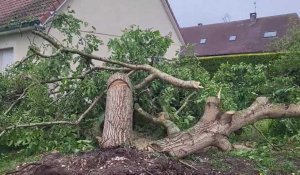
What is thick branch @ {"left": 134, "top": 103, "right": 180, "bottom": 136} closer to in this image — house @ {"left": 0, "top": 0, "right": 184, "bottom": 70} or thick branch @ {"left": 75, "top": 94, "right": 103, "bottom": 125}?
thick branch @ {"left": 75, "top": 94, "right": 103, "bottom": 125}

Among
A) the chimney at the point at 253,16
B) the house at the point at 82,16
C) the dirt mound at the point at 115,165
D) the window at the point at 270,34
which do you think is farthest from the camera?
the chimney at the point at 253,16

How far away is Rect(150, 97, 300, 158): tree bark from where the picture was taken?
509cm

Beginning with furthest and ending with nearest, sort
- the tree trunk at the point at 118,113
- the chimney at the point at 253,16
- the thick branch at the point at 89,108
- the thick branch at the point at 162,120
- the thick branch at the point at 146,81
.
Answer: the chimney at the point at 253,16, the thick branch at the point at 146,81, the thick branch at the point at 89,108, the thick branch at the point at 162,120, the tree trunk at the point at 118,113

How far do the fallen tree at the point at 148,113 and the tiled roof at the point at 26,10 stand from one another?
4.66 m

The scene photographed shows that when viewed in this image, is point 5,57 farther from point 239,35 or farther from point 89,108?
point 239,35

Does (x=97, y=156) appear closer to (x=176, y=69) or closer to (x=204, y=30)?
(x=176, y=69)

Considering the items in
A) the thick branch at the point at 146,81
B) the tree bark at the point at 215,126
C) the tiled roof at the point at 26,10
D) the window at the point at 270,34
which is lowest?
the tree bark at the point at 215,126

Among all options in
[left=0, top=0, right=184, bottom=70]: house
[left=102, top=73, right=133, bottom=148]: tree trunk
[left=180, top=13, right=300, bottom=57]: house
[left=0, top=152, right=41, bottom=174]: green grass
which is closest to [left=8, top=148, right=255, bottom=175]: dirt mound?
[left=102, top=73, right=133, bottom=148]: tree trunk

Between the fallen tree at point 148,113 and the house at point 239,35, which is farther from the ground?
the house at point 239,35

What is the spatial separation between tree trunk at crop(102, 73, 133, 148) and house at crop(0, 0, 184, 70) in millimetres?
4727

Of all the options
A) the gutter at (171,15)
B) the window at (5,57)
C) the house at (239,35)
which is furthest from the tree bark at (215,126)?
the house at (239,35)

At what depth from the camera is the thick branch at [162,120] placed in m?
5.80

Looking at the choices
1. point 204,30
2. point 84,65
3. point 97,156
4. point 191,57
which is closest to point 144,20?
point 191,57

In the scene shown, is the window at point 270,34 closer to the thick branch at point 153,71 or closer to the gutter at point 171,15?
the gutter at point 171,15
